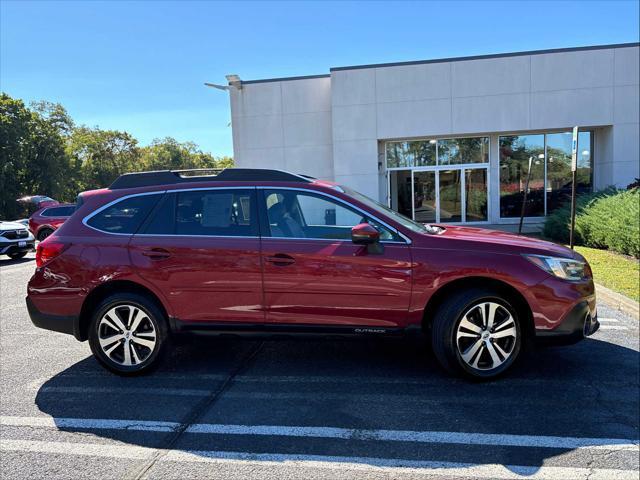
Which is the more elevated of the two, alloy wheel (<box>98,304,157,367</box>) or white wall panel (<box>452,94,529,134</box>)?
white wall panel (<box>452,94,529,134</box>)

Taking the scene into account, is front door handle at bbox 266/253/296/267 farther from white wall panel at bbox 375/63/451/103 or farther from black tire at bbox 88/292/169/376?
white wall panel at bbox 375/63/451/103

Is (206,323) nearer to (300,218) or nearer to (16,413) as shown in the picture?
(300,218)

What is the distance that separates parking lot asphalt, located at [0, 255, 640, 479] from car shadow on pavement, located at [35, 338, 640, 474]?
0.5 inches

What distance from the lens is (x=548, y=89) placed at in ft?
56.7

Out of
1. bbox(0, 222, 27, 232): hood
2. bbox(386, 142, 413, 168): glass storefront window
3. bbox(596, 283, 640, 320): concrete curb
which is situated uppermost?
bbox(386, 142, 413, 168): glass storefront window

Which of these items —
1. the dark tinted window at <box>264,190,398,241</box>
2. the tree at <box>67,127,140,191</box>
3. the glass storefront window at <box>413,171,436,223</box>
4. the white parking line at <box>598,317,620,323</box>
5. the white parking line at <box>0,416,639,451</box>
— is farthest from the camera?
the tree at <box>67,127,140,191</box>

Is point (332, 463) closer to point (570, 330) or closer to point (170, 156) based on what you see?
point (570, 330)

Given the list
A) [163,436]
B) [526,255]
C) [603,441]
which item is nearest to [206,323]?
[163,436]

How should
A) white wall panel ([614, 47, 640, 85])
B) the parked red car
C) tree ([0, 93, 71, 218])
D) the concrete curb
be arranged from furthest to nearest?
tree ([0, 93, 71, 218]) → the parked red car → white wall panel ([614, 47, 640, 85]) → the concrete curb

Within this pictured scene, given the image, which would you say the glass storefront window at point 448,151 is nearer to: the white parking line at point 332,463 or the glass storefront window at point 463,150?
the glass storefront window at point 463,150

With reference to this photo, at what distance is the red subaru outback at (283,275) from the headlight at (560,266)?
0.04 ft

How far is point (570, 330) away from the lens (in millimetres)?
4102

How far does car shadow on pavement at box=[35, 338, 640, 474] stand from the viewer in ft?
10.7

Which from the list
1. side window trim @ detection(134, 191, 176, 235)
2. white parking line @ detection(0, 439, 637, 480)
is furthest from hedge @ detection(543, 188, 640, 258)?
side window trim @ detection(134, 191, 176, 235)
